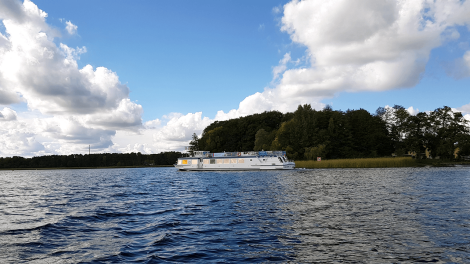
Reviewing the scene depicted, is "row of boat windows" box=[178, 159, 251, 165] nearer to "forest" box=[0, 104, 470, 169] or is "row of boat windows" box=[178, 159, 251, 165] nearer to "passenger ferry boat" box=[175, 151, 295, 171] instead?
"passenger ferry boat" box=[175, 151, 295, 171]

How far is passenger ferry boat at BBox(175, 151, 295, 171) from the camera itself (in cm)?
8006

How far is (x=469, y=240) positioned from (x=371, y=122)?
4591 inches

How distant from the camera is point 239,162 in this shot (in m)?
84.6

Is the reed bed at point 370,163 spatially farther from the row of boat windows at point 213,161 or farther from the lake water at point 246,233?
the lake water at point 246,233

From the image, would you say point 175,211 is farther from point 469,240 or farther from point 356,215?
point 469,240

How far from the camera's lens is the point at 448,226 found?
13.5m

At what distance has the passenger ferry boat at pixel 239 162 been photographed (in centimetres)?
8006

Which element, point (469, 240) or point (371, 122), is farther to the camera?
point (371, 122)

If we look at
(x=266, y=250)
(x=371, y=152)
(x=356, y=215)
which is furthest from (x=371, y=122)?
(x=266, y=250)

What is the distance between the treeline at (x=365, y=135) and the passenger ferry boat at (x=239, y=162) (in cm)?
1653

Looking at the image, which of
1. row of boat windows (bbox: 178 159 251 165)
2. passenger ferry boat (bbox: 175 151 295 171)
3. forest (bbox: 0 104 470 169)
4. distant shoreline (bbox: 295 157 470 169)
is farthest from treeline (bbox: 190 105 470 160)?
row of boat windows (bbox: 178 159 251 165)

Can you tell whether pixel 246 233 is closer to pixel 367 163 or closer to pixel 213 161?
pixel 367 163

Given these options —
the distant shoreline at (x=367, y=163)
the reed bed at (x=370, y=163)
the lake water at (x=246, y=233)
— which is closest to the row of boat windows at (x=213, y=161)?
the distant shoreline at (x=367, y=163)

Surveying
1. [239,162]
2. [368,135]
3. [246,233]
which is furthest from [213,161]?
[246,233]
